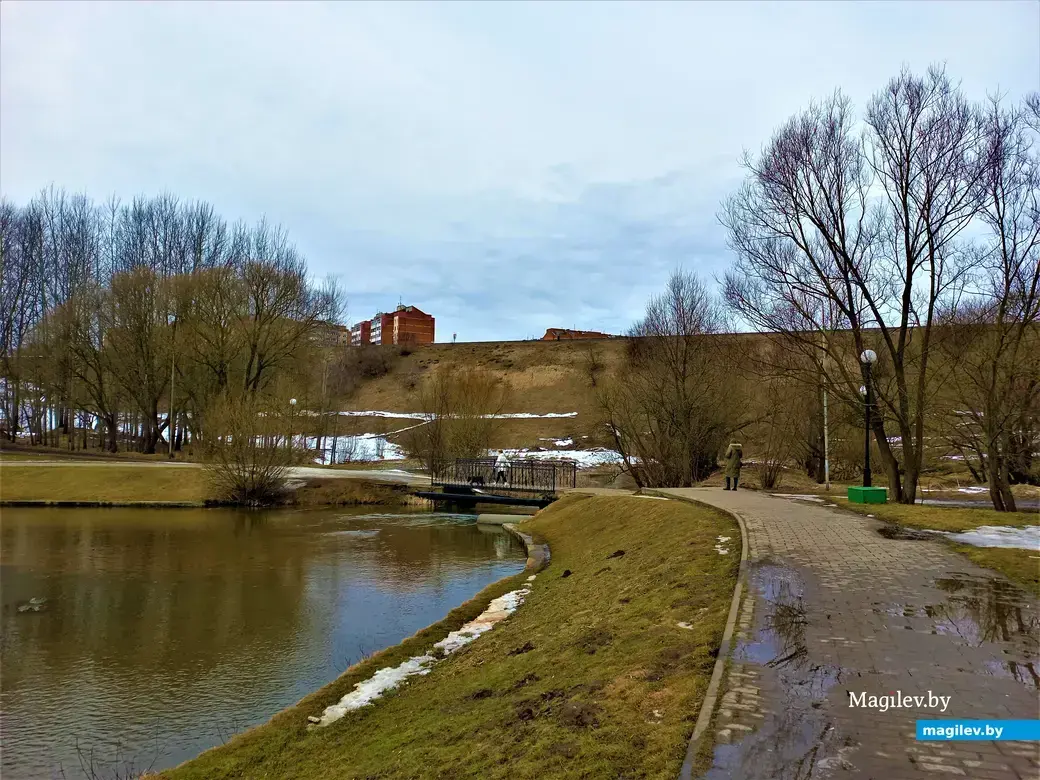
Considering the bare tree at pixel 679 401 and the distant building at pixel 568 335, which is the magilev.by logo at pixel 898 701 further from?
the distant building at pixel 568 335

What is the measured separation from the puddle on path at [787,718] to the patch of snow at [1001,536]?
17.3ft

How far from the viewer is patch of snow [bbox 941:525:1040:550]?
946 centimetres

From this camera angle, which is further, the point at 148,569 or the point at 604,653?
Answer: the point at 148,569

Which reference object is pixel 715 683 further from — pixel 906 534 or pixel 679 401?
pixel 679 401

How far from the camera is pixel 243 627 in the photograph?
11.3m

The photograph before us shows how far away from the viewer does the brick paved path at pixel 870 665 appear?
12.2 feet

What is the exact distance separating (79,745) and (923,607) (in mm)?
9046

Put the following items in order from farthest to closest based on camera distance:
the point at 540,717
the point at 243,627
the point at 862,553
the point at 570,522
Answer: the point at 570,522, the point at 243,627, the point at 862,553, the point at 540,717

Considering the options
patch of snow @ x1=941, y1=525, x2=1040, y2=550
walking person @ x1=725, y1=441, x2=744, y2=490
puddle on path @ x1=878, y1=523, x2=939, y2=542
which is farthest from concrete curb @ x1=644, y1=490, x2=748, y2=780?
walking person @ x1=725, y1=441, x2=744, y2=490

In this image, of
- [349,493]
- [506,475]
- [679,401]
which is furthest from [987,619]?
[349,493]

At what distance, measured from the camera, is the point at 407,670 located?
8133mm

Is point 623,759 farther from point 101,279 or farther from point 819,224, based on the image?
point 101,279

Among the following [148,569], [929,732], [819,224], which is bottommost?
[148,569]

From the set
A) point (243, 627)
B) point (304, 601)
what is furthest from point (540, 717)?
point (304, 601)
